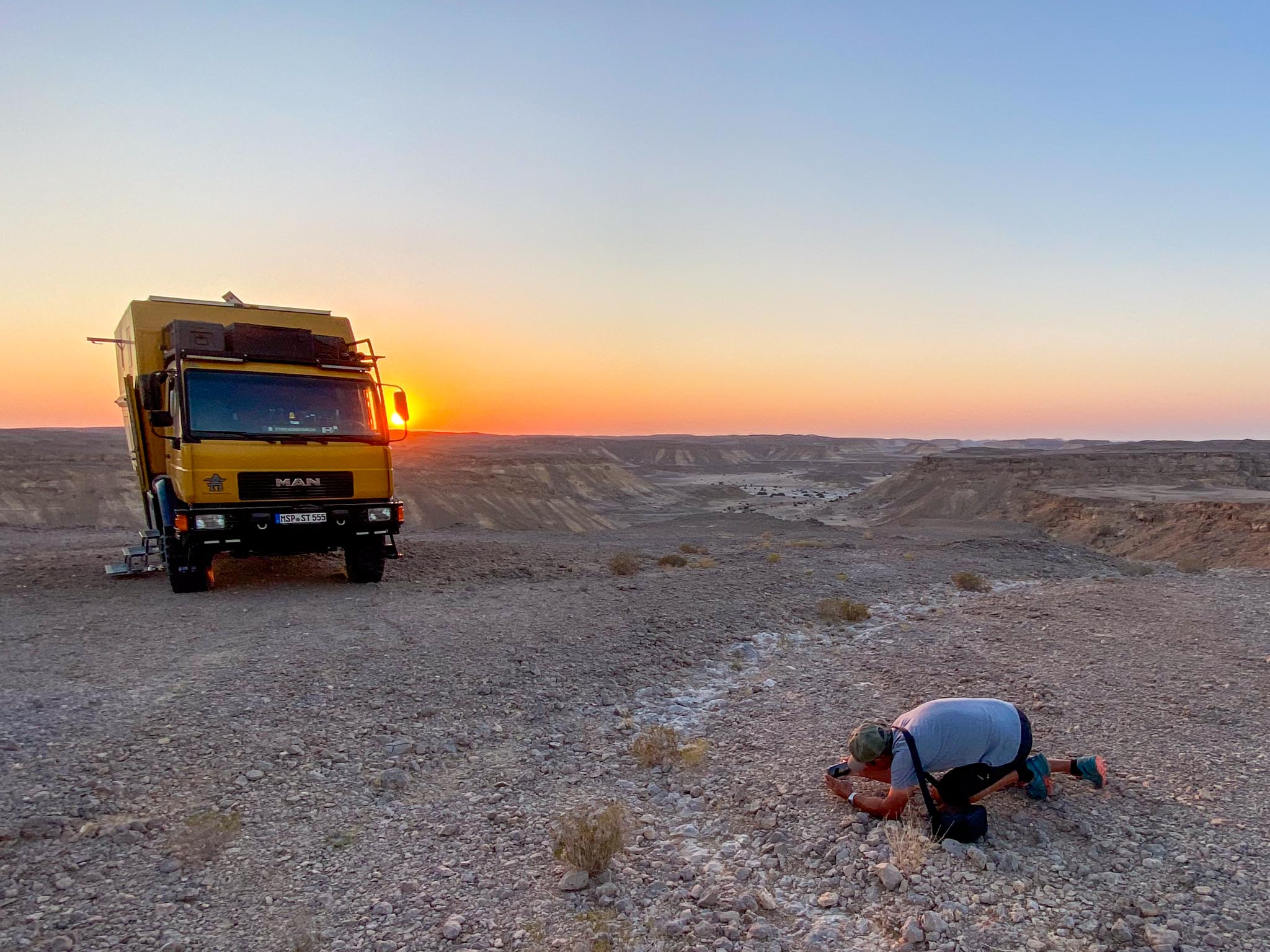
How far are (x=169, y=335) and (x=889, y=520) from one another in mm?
44442

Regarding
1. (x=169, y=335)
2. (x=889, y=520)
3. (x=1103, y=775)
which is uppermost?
(x=169, y=335)

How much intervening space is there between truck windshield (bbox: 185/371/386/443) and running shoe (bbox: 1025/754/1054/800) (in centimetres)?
941

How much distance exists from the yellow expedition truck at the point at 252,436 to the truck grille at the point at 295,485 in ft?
0.05

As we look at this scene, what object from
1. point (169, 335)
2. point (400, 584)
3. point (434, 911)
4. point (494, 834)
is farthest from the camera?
point (400, 584)

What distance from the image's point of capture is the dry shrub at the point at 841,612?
11000mm

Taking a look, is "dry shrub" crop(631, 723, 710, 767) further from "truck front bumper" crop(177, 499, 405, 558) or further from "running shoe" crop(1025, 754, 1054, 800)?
"truck front bumper" crop(177, 499, 405, 558)

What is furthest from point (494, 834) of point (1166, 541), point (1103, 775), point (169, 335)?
point (1166, 541)

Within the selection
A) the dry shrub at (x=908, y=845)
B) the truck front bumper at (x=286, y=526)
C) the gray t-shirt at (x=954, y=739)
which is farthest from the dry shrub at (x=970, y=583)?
the truck front bumper at (x=286, y=526)

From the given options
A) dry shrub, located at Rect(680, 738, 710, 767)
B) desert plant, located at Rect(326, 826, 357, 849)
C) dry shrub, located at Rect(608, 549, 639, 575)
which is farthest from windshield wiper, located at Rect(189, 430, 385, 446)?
dry shrub, located at Rect(680, 738, 710, 767)

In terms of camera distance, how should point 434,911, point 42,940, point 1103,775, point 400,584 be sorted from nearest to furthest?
point 42,940 < point 434,911 < point 1103,775 < point 400,584

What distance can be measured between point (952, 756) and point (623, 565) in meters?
10.7

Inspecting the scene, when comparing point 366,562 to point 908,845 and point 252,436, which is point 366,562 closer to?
point 252,436

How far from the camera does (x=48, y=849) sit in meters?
4.02

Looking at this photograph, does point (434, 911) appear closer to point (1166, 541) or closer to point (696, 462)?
point (1166, 541)
